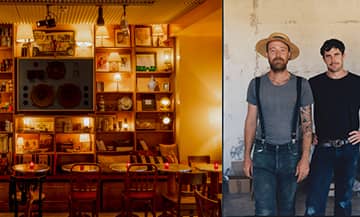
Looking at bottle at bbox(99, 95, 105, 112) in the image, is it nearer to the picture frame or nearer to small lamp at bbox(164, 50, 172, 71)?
the picture frame

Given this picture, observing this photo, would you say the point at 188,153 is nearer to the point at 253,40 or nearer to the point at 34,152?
the point at 34,152

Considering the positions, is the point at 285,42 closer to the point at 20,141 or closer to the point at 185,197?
the point at 185,197

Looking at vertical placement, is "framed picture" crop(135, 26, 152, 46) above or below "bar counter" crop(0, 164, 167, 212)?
above

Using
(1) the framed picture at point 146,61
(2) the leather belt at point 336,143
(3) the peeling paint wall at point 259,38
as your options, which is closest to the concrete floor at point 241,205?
(3) the peeling paint wall at point 259,38

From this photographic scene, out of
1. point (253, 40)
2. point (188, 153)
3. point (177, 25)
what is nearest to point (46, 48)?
point (177, 25)

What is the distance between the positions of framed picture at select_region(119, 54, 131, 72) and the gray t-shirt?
19.7 feet

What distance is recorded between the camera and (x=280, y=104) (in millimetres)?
4418

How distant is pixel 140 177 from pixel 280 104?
438 centimetres

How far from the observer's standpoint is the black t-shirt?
443cm

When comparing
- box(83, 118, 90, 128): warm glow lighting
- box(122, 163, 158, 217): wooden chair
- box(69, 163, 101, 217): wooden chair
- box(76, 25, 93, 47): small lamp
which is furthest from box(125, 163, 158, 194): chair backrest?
box(76, 25, 93, 47): small lamp

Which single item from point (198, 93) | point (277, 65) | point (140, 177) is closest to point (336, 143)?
point (277, 65)

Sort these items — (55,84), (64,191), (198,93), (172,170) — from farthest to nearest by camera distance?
(55,84) → (198,93) → (64,191) → (172,170)

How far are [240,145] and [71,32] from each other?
21.0 feet

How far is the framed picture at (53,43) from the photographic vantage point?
10023mm
